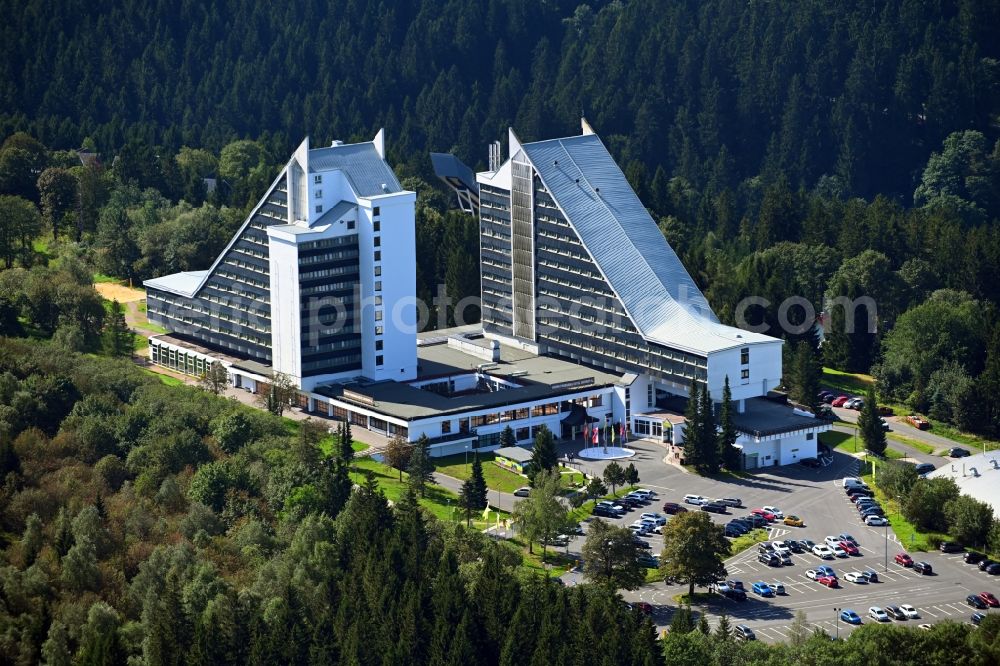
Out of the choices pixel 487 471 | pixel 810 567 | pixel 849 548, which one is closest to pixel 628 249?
pixel 487 471

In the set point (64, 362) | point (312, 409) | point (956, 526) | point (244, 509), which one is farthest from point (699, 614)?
point (64, 362)

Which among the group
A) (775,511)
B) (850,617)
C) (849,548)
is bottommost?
(850,617)

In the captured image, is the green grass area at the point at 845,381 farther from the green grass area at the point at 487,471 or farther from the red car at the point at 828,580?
the red car at the point at 828,580

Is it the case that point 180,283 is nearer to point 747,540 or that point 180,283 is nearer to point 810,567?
point 747,540

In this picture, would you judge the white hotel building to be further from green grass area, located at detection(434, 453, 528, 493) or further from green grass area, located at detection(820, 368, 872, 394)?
green grass area, located at detection(820, 368, 872, 394)

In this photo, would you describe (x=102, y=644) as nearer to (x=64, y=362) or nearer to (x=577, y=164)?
(x=64, y=362)

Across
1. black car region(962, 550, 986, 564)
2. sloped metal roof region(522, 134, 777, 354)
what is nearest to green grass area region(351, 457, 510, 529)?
sloped metal roof region(522, 134, 777, 354)
